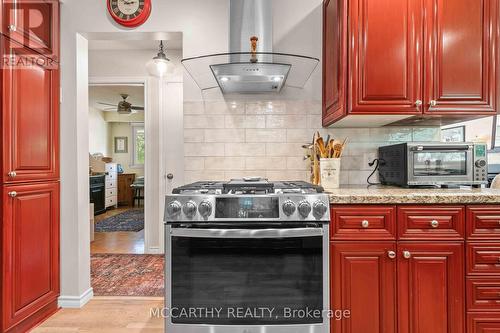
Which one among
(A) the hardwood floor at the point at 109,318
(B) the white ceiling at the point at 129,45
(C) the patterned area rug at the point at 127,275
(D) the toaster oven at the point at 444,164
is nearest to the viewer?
(D) the toaster oven at the point at 444,164

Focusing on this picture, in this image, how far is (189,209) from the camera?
1643 mm

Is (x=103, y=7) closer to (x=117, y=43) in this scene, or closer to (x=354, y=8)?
(x=117, y=43)

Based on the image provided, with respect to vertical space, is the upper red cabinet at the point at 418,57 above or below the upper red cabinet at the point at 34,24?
below

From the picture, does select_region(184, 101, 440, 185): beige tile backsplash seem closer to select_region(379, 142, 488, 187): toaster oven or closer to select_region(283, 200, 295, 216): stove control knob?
select_region(379, 142, 488, 187): toaster oven

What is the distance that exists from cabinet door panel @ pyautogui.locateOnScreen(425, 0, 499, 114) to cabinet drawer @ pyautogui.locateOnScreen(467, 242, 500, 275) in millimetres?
772

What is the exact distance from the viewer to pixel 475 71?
75.5 inches

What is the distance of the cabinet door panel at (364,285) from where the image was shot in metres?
1.69

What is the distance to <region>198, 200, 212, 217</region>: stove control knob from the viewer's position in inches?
64.3

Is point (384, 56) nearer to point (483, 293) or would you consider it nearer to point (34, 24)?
point (483, 293)

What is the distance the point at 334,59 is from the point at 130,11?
150cm

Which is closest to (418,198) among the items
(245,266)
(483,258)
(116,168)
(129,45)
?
(483,258)

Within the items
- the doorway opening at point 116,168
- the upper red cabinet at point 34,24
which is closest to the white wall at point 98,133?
the doorway opening at point 116,168

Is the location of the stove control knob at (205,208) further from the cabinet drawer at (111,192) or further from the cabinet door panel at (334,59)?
the cabinet drawer at (111,192)

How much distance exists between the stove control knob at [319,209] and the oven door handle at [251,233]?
0.25 ft
